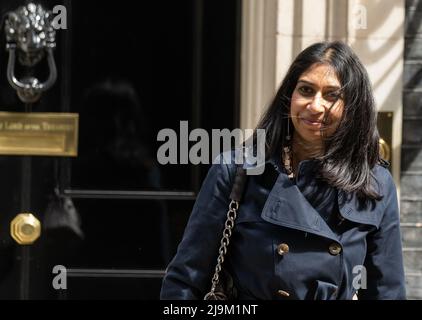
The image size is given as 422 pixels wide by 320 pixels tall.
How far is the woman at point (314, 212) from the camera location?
227 centimetres

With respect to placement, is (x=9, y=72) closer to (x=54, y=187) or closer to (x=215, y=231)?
(x=54, y=187)

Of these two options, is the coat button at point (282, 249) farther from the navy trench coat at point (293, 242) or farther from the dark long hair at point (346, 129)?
the dark long hair at point (346, 129)

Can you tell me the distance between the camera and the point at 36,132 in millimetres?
4012

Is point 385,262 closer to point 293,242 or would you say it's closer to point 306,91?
point 293,242

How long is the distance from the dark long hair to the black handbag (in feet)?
0.40

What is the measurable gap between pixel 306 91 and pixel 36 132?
1960 mm

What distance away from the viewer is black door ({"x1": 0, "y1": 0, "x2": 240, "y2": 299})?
4.00 m

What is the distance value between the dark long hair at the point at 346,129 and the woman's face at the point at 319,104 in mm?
17
